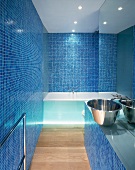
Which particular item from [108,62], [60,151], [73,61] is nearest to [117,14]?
[108,62]

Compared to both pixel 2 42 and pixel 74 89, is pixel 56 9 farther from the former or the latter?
pixel 74 89

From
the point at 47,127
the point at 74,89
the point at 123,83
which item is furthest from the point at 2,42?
the point at 74,89

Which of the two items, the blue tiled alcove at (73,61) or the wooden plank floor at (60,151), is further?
the blue tiled alcove at (73,61)

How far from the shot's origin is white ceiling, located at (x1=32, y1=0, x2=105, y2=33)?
8.22ft

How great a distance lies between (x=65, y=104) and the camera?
4.03m

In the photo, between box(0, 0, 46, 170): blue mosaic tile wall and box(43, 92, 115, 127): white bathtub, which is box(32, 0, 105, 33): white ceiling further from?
box(43, 92, 115, 127): white bathtub

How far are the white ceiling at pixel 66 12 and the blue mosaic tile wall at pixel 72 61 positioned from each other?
0.77 m

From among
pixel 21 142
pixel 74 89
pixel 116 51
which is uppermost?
pixel 116 51

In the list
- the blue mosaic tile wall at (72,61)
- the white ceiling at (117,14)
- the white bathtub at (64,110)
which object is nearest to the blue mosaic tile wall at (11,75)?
the white ceiling at (117,14)

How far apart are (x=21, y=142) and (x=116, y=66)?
9.54ft

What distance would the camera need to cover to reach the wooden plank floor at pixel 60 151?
2369 millimetres

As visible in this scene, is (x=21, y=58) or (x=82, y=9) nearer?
(x=21, y=58)

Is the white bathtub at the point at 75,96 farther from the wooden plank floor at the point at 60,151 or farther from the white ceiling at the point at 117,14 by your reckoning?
the white ceiling at the point at 117,14

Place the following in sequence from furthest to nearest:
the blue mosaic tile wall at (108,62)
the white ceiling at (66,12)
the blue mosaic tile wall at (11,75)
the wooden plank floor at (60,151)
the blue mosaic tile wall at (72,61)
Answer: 1. the blue mosaic tile wall at (72,61)
2. the blue mosaic tile wall at (108,62)
3. the white ceiling at (66,12)
4. the wooden plank floor at (60,151)
5. the blue mosaic tile wall at (11,75)
